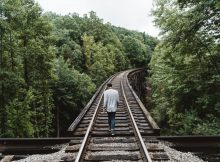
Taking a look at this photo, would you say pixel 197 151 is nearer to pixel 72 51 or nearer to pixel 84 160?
pixel 84 160

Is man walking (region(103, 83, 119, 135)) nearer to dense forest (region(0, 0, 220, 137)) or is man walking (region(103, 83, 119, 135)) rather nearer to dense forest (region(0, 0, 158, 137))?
dense forest (region(0, 0, 220, 137))

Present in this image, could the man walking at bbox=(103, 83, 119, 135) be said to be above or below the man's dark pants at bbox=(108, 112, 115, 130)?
above

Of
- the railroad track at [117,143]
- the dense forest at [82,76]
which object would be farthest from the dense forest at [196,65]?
the railroad track at [117,143]

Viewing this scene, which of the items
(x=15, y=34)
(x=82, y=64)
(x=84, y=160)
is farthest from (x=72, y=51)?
(x=84, y=160)

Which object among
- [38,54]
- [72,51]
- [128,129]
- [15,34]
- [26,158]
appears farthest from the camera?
[72,51]

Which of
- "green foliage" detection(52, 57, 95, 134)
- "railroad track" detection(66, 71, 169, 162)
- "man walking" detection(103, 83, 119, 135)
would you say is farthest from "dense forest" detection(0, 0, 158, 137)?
"man walking" detection(103, 83, 119, 135)

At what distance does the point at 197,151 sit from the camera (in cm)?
980

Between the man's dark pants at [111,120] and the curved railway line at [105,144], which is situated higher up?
the man's dark pants at [111,120]

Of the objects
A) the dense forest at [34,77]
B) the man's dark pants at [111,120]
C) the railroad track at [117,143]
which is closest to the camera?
the railroad track at [117,143]

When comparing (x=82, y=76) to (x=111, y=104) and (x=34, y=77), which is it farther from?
(x=111, y=104)

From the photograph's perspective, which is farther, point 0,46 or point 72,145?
point 0,46

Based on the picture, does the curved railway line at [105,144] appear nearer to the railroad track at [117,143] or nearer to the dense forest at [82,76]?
the railroad track at [117,143]

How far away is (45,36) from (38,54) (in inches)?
76.5

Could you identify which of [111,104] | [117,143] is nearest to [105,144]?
[117,143]
